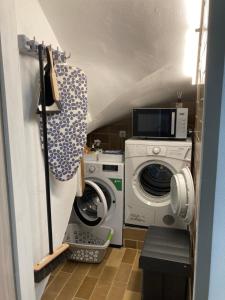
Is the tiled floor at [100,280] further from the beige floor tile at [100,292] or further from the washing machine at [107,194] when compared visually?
the washing machine at [107,194]

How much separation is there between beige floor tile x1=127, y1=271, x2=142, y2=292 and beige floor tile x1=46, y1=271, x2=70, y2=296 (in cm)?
53

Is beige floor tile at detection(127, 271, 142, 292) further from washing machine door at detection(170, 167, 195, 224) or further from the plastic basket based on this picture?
washing machine door at detection(170, 167, 195, 224)

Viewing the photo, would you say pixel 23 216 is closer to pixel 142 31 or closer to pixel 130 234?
pixel 142 31

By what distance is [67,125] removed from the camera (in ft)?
4.49

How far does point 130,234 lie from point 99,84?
4.82 feet

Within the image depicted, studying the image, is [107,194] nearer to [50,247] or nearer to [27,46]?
[50,247]

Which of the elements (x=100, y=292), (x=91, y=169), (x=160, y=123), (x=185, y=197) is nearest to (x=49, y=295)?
(x=100, y=292)

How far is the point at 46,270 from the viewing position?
1228 mm

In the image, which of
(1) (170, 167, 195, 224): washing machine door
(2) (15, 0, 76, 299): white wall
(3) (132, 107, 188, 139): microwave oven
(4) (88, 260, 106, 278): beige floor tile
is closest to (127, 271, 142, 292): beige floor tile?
(4) (88, 260, 106, 278): beige floor tile

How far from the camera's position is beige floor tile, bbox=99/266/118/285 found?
77.0 inches

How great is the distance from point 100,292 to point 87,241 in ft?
1.93

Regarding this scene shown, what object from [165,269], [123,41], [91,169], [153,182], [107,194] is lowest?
[165,269]

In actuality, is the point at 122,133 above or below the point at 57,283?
above

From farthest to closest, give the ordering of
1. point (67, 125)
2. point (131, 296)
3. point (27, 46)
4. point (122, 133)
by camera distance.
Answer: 1. point (122, 133)
2. point (131, 296)
3. point (67, 125)
4. point (27, 46)
